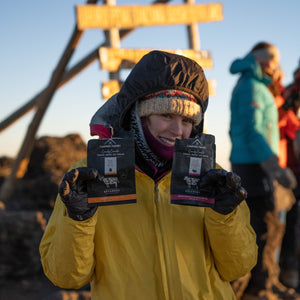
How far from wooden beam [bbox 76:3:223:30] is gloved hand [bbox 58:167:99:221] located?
11.0 ft

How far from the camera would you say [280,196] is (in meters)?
3.35

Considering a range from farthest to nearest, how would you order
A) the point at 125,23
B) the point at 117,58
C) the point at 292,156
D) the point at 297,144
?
the point at 125,23
the point at 117,58
the point at 292,156
the point at 297,144

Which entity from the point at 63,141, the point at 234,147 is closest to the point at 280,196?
the point at 234,147

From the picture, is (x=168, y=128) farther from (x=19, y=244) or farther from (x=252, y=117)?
(x=19, y=244)

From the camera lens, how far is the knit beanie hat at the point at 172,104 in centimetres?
164

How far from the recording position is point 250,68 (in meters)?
3.23

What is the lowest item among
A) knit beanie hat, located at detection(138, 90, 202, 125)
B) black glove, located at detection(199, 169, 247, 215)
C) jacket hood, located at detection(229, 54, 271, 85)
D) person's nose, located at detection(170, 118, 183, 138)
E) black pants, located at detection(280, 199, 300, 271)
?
black pants, located at detection(280, 199, 300, 271)

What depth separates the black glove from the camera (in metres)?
1.36

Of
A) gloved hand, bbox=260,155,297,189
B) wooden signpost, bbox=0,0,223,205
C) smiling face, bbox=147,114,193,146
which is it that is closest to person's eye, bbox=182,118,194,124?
smiling face, bbox=147,114,193,146

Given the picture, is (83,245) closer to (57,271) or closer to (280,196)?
(57,271)

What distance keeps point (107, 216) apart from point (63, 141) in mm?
5007

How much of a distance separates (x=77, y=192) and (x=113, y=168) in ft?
0.49

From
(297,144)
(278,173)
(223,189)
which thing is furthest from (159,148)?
(297,144)

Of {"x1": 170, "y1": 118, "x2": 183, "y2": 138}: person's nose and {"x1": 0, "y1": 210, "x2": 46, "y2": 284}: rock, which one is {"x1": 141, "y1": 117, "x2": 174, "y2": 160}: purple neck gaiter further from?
{"x1": 0, "y1": 210, "x2": 46, "y2": 284}: rock
